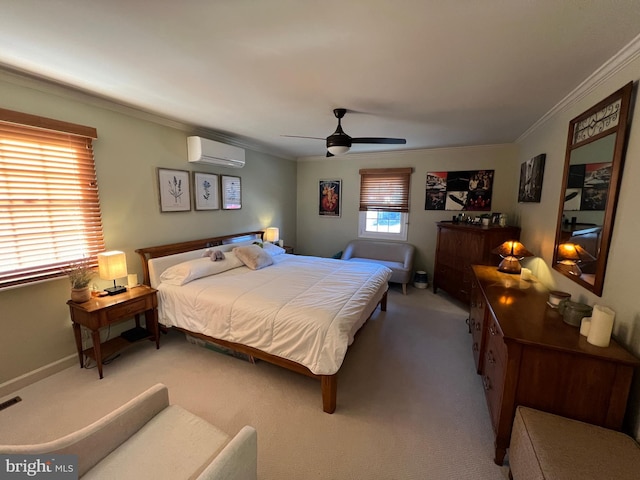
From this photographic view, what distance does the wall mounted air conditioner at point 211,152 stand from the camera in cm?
340

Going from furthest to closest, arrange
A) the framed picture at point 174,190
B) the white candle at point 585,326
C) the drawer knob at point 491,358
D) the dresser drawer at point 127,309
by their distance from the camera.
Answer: the framed picture at point 174,190 < the dresser drawer at point 127,309 < the drawer knob at point 491,358 < the white candle at point 585,326

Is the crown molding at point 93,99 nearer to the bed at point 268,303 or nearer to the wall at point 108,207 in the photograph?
the wall at point 108,207

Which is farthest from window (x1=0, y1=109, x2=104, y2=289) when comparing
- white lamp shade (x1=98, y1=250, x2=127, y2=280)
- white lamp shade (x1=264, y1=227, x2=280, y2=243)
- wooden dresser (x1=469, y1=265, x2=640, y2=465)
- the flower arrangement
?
wooden dresser (x1=469, y1=265, x2=640, y2=465)

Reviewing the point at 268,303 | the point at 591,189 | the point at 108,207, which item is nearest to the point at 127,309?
the point at 108,207

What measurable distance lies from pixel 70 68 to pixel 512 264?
4.26 meters

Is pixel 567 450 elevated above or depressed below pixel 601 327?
below

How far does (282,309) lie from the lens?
226 centimetres

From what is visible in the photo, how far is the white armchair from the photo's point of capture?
3.43 feet

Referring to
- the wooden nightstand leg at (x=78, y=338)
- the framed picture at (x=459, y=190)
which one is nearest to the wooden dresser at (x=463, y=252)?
the framed picture at (x=459, y=190)

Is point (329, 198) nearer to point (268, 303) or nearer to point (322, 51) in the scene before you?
point (268, 303)

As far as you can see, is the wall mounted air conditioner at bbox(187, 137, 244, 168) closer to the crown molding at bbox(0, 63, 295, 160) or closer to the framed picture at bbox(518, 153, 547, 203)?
the crown molding at bbox(0, 63, 295, 160)

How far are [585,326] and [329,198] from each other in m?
4.67

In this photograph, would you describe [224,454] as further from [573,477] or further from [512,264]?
[512,264]

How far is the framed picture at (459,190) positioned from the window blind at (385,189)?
0.41 metres
